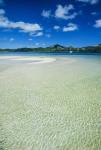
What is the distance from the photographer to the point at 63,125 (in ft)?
13.0

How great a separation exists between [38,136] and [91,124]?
1.23m

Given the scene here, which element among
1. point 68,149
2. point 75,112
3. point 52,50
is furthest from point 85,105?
point 52,50

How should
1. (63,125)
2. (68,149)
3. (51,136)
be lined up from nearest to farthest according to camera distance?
(68,149) < (51,136) < (63,125)

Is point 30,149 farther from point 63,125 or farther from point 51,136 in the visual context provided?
point 63,125

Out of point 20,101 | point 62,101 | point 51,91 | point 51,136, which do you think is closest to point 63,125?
Answer: point 51,136

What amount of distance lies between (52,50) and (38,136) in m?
134

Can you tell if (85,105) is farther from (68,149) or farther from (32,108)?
(68,149)

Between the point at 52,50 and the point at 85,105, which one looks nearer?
the point at 85,105

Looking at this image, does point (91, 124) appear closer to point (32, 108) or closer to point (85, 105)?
point (85, 105)

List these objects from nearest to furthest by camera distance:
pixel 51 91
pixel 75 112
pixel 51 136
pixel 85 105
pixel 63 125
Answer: pixel 51 136 < pixel 63 125 < pixel 75 112 < pixel 85 105 < pixel 51 91

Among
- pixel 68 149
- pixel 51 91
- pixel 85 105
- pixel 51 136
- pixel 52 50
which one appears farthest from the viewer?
pixel 52 50

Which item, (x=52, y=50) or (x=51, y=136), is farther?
(x=52, y=50)

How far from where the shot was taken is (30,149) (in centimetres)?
311

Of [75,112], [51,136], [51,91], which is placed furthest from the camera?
[51,91]
